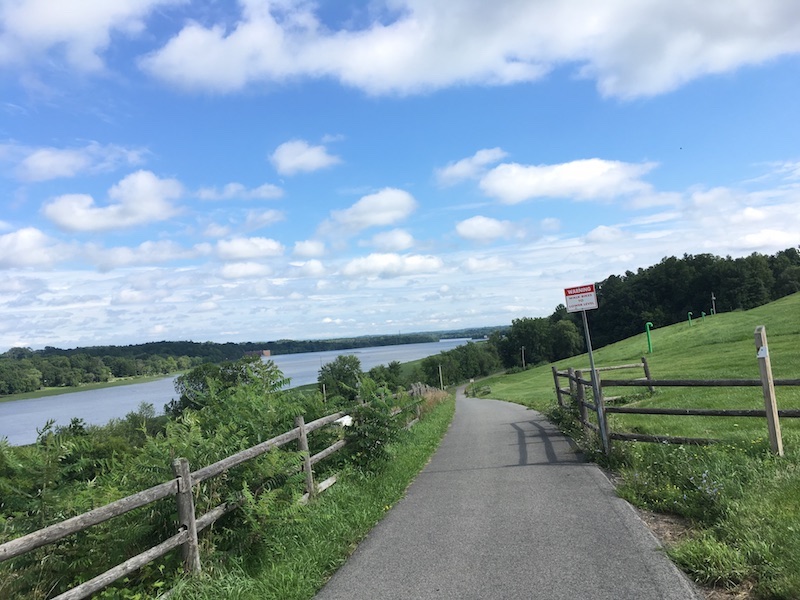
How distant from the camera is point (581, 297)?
9.20m

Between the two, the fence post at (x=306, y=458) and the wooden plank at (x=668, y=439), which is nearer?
the fence post at (x=306, y=458)

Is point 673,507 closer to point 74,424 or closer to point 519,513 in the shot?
point 519,513

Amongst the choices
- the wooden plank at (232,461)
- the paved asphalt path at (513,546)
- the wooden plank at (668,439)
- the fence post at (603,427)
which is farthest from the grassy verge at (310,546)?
the wooden plank at (668,439)

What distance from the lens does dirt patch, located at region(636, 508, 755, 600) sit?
13.0ft

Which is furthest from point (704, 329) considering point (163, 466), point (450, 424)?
point (163, 466)

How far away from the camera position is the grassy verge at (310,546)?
14.4ft

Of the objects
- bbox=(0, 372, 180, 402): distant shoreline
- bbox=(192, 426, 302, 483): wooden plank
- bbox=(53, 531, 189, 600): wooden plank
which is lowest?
bbox=(0, 372, 180, 402): distant shoreline

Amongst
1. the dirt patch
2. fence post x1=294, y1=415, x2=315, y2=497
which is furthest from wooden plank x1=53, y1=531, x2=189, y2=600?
the dirt patch

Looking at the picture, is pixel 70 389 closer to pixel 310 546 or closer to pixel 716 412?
pixel 310 546

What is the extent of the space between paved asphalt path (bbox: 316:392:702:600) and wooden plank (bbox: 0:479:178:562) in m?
1.59

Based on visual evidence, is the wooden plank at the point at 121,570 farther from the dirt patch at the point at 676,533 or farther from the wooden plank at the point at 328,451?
the dirt patch at the point at 676,533

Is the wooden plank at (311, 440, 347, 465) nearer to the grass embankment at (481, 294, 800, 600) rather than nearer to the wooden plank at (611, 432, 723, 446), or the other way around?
the grass embankment at (481, 294, 800, 600)

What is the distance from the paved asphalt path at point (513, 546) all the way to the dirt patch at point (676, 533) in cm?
12

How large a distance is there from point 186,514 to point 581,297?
22.8 ft
